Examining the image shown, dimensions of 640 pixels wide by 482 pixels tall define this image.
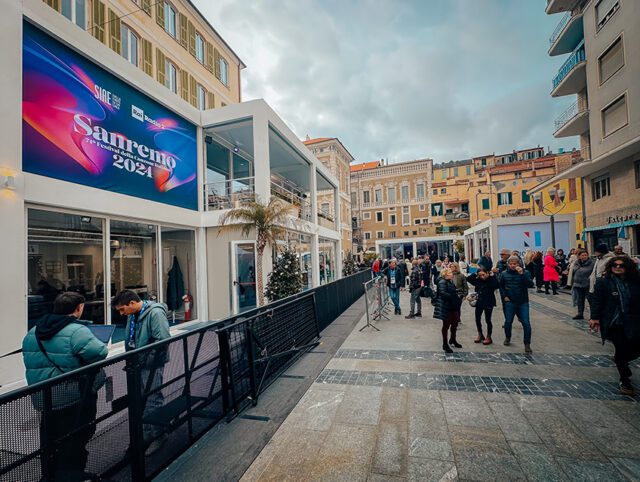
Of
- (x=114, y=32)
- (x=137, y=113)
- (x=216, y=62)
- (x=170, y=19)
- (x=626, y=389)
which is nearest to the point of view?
(x=626, y=389)

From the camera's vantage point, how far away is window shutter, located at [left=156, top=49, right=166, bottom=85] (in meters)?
12.4

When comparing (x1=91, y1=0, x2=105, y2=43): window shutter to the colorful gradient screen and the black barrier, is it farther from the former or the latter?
the black barrier

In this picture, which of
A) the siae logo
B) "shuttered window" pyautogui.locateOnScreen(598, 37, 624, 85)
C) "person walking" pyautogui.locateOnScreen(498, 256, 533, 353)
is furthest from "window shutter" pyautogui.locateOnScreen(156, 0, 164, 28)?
"shuttered window" pyautogui.locateOnScreen(598, 37, 624, 85)

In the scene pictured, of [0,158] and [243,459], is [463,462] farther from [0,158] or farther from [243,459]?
[0,158]

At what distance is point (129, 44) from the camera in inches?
456

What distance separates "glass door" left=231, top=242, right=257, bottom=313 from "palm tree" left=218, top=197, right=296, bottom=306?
763 mm

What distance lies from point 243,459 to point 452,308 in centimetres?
450

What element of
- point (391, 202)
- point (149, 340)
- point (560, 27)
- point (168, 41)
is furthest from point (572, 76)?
point (391, 202)

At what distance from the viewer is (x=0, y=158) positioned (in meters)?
4.88

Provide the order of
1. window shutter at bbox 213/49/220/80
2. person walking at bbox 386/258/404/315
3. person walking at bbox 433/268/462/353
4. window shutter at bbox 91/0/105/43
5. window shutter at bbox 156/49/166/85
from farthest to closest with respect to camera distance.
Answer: window shutter at bbox 213/49/220/80 → window shutter at bbox 156/49/166/85 → window shutter at bbox 91/0/105/43 → person walking at bbox 386/258/404/315 → person walking at bbox 433/268/462/353

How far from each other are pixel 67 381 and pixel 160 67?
46.3 feet

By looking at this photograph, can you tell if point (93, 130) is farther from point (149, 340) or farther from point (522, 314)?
point (522, 314)

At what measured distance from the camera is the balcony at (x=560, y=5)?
16.2 metres

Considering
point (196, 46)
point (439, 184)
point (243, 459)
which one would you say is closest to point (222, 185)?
point (196, 46)
